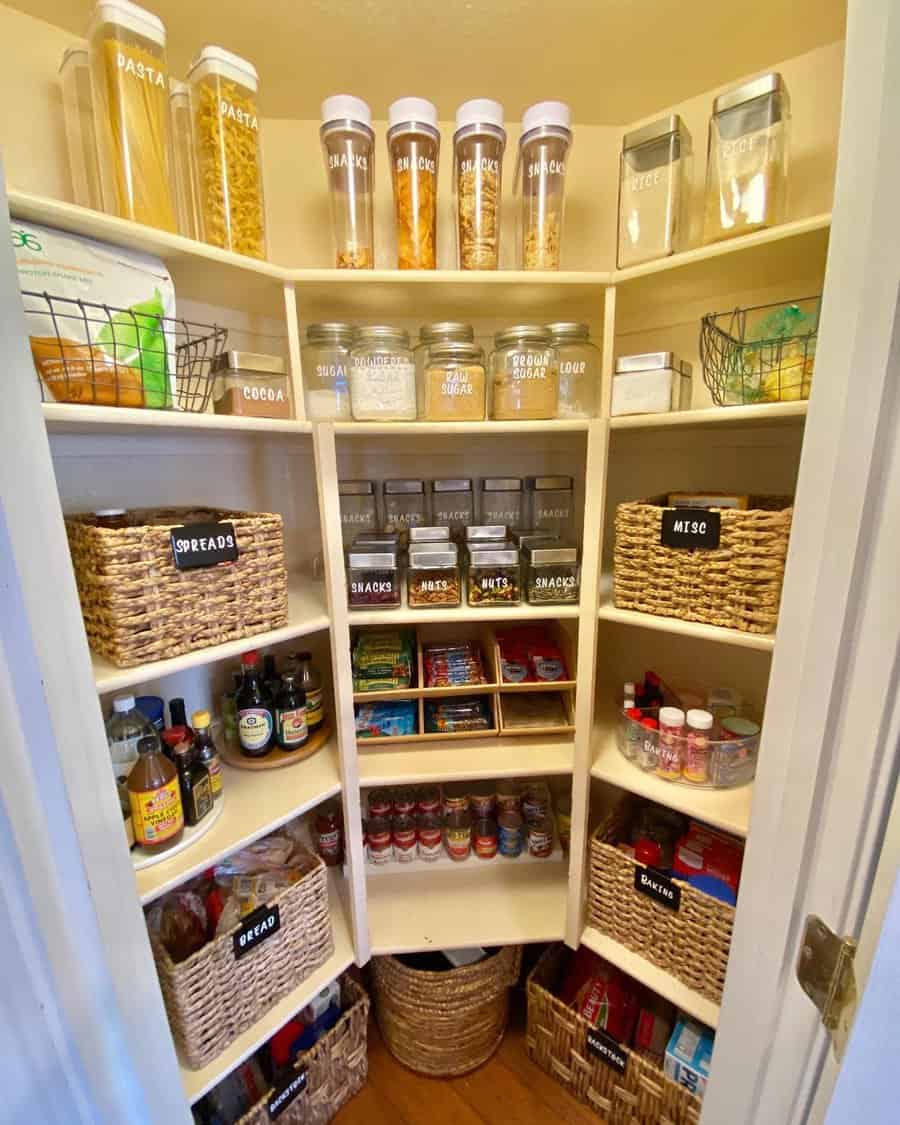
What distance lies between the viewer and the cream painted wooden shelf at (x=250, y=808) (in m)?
0.89

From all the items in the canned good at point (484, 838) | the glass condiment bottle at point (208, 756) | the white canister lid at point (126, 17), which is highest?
the white canister lid at point (126, 17)

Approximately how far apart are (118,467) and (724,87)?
1.56m

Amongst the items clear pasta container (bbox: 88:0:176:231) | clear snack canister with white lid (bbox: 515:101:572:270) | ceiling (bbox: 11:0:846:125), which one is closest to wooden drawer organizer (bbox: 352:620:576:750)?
clear snack canister with white lid (bbox: 515:101:572:270)

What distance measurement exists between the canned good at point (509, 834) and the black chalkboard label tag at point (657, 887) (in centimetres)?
37

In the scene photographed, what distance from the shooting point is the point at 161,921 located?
1.01m

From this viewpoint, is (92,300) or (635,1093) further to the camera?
(635,1093)

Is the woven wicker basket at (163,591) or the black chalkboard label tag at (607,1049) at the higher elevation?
the woven wicker basket at (163,591)

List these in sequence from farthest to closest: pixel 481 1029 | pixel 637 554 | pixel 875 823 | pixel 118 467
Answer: pixel 481 1029, pixel 118 467, pixel 637 554, pixel 875 823

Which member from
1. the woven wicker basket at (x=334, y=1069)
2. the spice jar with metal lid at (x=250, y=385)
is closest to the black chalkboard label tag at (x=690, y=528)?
the spice jar with metal lid at (x=250, y=385)

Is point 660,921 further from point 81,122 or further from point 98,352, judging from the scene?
point 81,122

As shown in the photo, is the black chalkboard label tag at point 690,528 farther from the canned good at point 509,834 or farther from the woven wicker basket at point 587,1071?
the woven wicker basket at point 587,1071

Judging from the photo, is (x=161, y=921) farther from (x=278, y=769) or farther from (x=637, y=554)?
(x=637, y=554)

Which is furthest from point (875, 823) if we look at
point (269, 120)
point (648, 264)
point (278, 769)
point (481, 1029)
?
point (269, 120)

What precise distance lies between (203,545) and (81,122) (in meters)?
0.75
